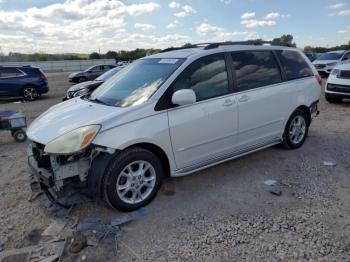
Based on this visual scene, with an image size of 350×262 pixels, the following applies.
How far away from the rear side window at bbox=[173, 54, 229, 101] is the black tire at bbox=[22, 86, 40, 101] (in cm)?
1225

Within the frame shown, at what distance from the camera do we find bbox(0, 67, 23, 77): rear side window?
13547 mm

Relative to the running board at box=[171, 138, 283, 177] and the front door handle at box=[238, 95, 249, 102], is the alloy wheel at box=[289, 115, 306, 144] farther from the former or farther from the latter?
the front door handle at box=[238, 95, 249, 102]

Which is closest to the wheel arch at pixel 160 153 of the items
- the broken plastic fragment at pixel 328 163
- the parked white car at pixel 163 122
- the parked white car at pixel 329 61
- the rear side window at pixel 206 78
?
the parked white car at pixel 163 122

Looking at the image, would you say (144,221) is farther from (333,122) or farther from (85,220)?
(333,122)

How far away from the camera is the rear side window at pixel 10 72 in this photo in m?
13.5

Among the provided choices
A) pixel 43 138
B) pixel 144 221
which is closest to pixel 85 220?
pixel 144 221

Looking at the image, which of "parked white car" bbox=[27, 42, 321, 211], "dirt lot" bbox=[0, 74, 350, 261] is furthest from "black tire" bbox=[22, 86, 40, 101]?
"parked white car" bbox=[27, 42, 321, 211]

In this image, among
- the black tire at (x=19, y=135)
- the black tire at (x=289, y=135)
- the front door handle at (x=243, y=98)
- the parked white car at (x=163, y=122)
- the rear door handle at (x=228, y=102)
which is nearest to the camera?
the parked white car at (x=163, y=122)

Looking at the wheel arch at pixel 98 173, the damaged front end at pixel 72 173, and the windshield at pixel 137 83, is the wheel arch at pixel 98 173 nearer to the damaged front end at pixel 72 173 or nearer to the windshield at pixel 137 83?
the damaged front end at pixel 72 173

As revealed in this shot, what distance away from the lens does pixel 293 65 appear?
5145mm

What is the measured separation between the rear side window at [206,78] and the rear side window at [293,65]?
4.55ft

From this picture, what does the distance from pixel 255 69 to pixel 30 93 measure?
12.4 m

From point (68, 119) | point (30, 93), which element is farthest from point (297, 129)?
point (30, 93)

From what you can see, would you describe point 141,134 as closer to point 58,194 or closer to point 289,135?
point 58,194
